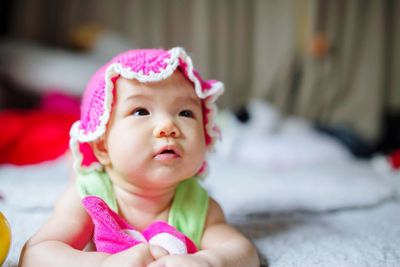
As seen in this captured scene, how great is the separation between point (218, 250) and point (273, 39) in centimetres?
190

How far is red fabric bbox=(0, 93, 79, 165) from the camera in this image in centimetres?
158

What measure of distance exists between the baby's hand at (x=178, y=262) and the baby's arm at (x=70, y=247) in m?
0.02

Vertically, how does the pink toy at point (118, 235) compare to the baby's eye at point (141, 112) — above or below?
below

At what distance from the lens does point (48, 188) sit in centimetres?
114

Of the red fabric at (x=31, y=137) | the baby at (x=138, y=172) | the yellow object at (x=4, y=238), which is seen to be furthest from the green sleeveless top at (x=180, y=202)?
the red fabric at (x=31, y=137)

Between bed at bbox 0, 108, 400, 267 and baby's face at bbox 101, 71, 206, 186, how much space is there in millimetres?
243

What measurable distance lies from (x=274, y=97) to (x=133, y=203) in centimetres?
181

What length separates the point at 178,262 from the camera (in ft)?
2.10

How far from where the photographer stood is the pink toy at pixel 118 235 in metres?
0.72

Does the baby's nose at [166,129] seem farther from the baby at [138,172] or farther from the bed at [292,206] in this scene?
the bed at [292,206]

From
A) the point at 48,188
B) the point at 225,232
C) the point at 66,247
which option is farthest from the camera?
the point at 48,188

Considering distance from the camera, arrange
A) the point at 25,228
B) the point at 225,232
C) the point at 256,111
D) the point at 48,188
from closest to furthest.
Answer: the point at 225,232, the point at 25,228, the point at 48,188, the point at 256,111

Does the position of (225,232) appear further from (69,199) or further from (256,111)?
(256,111)

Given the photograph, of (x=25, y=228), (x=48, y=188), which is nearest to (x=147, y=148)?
(x=25, y=228)
